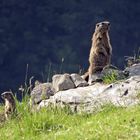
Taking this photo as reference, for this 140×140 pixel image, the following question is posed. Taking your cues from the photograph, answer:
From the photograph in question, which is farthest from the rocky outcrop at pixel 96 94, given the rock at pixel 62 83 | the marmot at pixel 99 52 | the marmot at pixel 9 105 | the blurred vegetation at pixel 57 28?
the blurred vegetation at pixel 57 28

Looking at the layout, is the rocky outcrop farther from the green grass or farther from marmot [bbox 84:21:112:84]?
marmot [bbox 84:21:112:84]

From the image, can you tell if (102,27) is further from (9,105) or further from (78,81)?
(9,105)

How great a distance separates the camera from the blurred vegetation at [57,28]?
6394 cm

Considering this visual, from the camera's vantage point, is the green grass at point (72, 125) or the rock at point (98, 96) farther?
the rock at point (98, 96)

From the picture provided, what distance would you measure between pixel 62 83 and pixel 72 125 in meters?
3.16

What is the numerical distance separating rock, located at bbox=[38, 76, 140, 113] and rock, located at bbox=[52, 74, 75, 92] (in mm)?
591

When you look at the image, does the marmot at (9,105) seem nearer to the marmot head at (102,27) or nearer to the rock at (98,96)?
the rock at (98,96)

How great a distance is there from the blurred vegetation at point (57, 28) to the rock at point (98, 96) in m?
47.9

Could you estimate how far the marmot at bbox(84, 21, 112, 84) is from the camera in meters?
14.6

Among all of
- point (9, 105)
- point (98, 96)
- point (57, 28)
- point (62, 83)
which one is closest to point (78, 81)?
point (62, 83)

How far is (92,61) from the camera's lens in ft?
48.5

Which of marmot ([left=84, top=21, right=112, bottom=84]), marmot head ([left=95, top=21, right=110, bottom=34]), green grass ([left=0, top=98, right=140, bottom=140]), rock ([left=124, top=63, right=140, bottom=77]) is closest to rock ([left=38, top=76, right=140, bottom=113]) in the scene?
green grass ([left=0, top=98, right=140, bottom=140])

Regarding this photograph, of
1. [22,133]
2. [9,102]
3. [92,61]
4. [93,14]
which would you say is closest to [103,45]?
[92,61]

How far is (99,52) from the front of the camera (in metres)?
15.0
